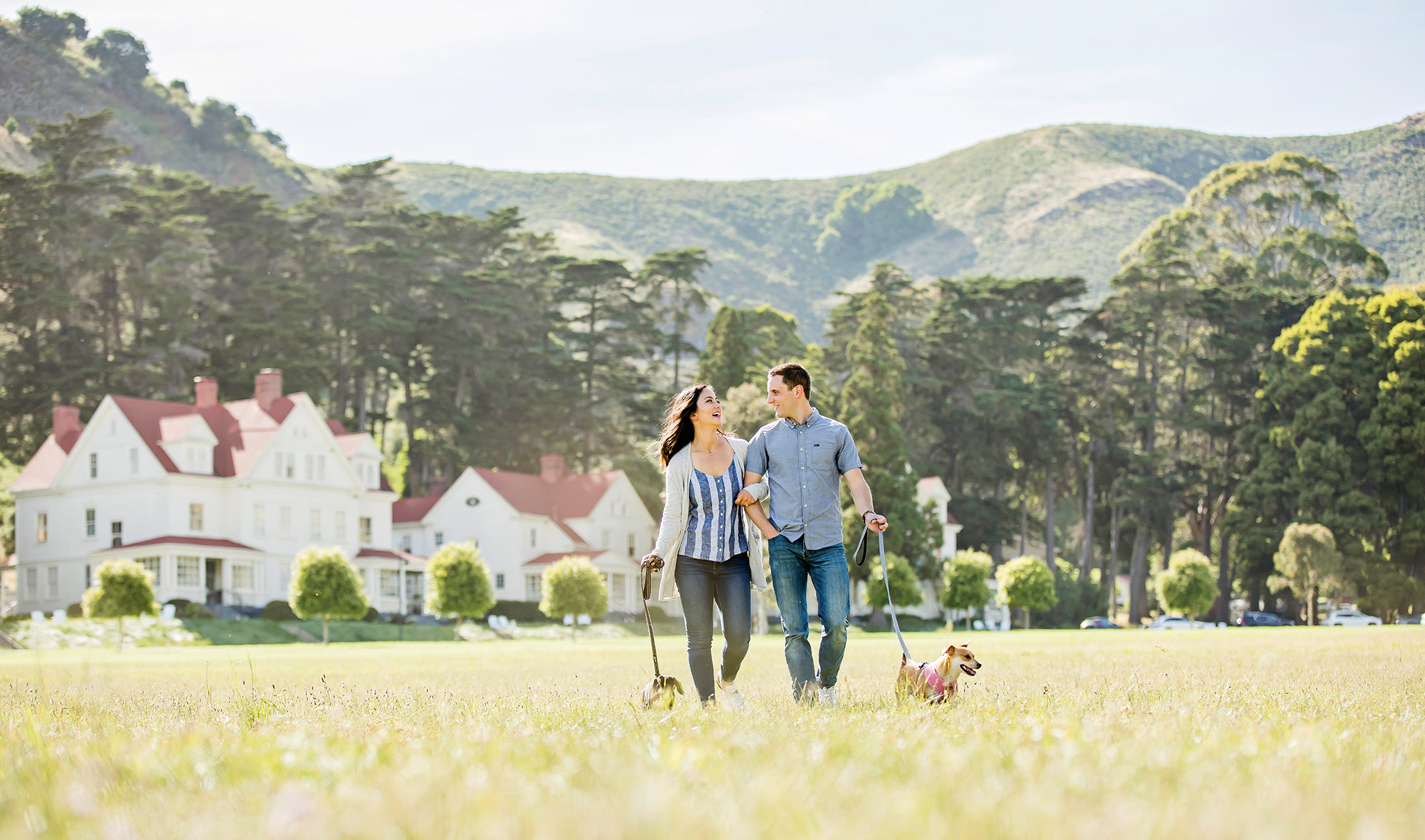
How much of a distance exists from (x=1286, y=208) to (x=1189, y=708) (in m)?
91.3

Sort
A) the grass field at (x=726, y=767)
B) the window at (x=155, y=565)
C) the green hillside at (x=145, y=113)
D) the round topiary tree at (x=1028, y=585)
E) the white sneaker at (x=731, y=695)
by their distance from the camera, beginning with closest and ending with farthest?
the grass field at (x=726, y=767) < the white sneaker at (x=731, y=695) < the window at (x=155, y=565) < the round topiary tree at (x=1028, y=585) < the green hillside at (x=145, y=113)

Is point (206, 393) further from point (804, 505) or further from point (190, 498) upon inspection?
point (804, 505)

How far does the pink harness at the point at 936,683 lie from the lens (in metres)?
7.84

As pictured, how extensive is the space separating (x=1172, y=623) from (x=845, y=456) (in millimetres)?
58923

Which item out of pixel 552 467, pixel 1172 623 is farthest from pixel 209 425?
pixel 1172 623

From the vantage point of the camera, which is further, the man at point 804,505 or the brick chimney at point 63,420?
the brick chimney at point 63,420

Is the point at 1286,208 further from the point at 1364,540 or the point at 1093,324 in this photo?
the point at 1364,540

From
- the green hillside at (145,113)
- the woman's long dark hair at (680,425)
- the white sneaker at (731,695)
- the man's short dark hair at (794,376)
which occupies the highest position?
the green hillside at (145,113)

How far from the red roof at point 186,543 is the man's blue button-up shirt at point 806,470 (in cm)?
4631

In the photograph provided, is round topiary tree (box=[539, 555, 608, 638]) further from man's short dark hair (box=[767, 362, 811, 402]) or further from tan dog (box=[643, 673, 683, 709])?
tan dog (box=[643, 673, 683, 709])

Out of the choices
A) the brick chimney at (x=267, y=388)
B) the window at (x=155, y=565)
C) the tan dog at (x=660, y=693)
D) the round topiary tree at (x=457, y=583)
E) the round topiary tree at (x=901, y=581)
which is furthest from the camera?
the brick chimney at (x=267, y=388)

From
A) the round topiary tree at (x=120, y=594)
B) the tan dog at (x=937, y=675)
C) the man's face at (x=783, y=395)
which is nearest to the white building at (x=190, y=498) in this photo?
the round topiary tree at (x=120, y=594)

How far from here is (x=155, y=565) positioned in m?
51.2

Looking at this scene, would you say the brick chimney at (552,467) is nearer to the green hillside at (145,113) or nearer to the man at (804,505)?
the man at (804,505)
